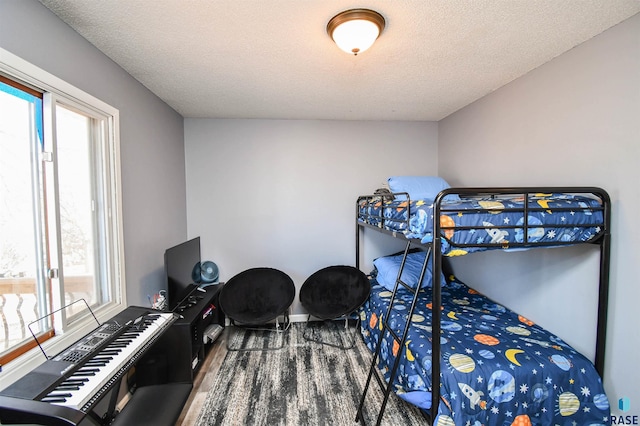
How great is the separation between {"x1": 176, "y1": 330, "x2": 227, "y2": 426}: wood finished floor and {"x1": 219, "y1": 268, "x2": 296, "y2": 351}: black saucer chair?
11 centimetres

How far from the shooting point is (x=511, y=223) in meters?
1.53

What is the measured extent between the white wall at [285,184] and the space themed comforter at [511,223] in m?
1.96

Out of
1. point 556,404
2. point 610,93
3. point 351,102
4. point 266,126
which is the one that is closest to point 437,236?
point 556,404

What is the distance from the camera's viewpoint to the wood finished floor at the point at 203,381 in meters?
2.00

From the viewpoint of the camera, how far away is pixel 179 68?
210 cm

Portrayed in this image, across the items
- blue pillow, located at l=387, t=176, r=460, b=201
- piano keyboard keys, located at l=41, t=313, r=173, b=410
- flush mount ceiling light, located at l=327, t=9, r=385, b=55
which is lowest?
piano keyboard keys, located at l=41, t=313, r=173, b=410

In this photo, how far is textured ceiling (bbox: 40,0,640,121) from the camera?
56.9 inches

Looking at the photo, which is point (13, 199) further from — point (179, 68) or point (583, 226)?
point (583, 226)

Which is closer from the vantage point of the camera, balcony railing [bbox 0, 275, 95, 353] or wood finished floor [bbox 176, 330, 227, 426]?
balcony railing [bbox 0, 275, 95, 353]

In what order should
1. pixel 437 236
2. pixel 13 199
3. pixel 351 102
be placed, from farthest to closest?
1. pixel 351 102
2. pixel 437 236
3. pixel 13 199

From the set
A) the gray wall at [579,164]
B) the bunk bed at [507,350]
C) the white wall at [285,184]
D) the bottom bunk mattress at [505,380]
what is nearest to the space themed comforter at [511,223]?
the bunk bed at [507,350]

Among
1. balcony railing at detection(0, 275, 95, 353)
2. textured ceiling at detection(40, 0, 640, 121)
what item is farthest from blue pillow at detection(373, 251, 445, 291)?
balcony railing at detection(0, 275, 95, 353)

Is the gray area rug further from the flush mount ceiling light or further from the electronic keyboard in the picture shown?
the flush mount ceiling light

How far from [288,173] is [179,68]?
5.37 feet
